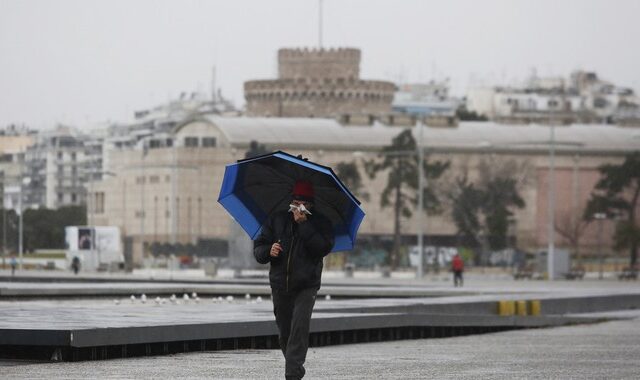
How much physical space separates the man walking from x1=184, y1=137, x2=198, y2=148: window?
→ 132 m

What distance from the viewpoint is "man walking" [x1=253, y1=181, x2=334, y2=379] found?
54.6 ft

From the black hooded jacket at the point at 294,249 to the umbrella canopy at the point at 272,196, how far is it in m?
0.42

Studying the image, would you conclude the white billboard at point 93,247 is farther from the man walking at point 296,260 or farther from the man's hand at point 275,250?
the man's hand at point 275,250

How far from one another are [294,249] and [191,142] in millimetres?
134362

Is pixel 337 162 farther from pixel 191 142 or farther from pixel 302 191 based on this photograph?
pixel 302 191

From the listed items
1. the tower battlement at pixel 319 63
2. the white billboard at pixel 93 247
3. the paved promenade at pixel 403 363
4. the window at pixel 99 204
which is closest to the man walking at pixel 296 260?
the paved promenade at pixel 403 363

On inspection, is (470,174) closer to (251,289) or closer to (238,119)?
(238,119)

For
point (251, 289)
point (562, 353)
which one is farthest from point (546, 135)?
point (562, 353)

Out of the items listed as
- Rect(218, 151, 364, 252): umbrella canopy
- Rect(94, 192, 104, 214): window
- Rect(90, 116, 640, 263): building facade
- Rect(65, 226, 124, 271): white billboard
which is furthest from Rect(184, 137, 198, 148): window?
Rect(218, 151, 364, 252): umbrella canopy

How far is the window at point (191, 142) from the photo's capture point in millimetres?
150000

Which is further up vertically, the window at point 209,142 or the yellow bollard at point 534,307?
the window at point 209,142

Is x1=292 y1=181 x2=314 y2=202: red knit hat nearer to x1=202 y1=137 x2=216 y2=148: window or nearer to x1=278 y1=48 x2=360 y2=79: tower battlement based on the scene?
x1=202 y1=137 x2=216 y2=148: window

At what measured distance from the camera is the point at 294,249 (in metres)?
16.7

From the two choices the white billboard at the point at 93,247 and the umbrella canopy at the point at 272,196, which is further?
the white billboard at the point at 93,247
